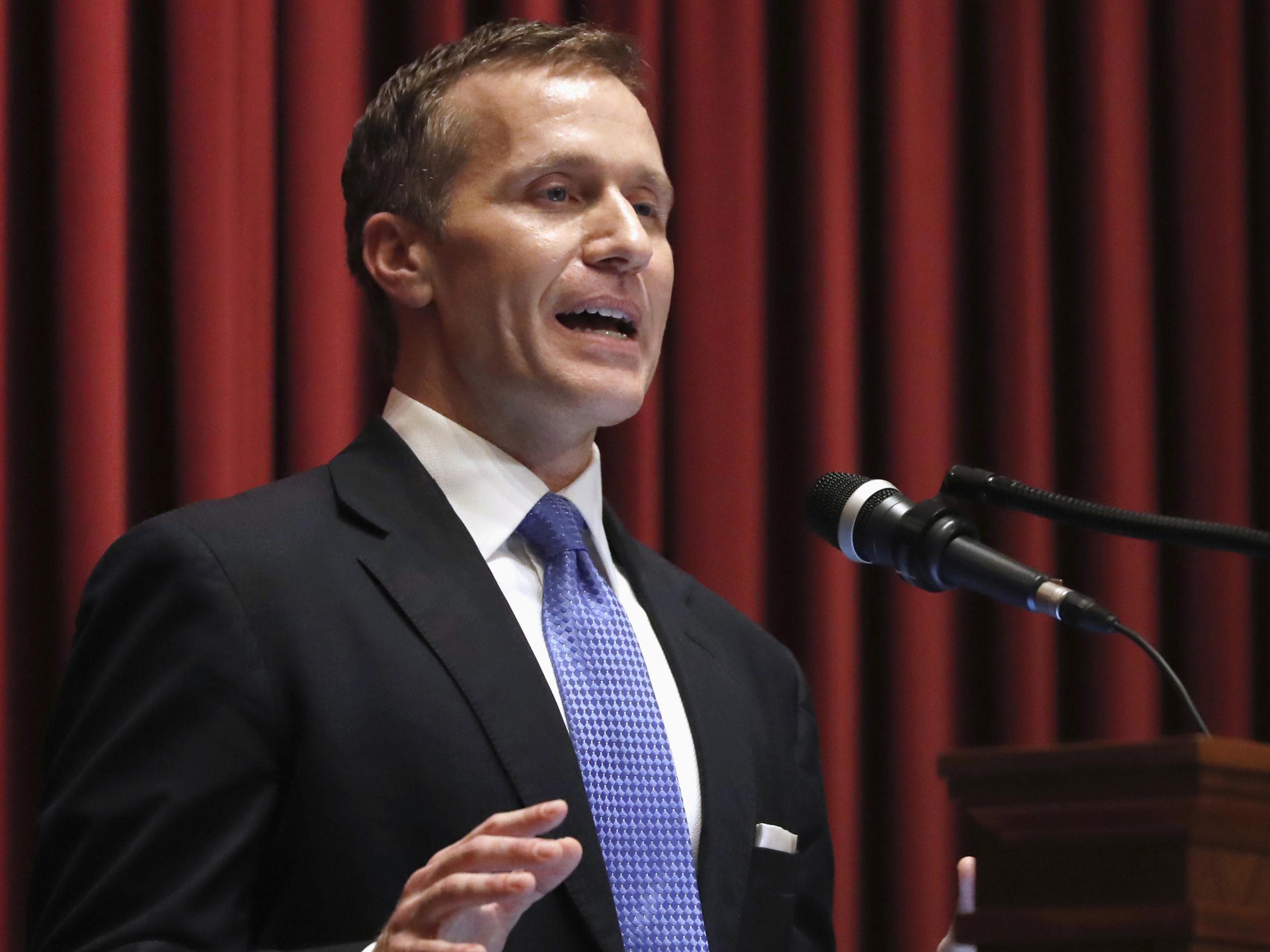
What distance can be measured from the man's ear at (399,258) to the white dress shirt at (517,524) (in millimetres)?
110

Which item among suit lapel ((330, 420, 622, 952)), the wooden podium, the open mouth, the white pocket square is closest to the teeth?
the open mouth

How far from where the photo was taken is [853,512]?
4.21 feet

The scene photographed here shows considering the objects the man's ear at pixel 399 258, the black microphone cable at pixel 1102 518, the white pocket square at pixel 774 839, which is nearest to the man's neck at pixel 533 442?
the man's ear at pixel 399 258

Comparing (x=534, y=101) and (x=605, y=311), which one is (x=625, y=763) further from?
(x=534, y=101)

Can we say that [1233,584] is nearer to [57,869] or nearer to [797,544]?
[797,544]

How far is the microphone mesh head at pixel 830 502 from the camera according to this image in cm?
130

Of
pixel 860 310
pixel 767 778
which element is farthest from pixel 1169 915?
pixel 860 310

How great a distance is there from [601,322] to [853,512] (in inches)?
20.2

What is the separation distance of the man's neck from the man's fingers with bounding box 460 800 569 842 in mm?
662

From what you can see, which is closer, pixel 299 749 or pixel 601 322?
pixel 299 749

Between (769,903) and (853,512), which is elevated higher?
(853,512)

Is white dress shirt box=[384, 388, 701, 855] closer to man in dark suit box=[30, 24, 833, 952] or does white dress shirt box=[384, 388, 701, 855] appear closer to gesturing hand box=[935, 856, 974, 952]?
man in dark suit box=[30, 24, 833, 952]

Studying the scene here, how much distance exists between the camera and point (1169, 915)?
94 cm

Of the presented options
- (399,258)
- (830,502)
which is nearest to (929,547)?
(830,502)
